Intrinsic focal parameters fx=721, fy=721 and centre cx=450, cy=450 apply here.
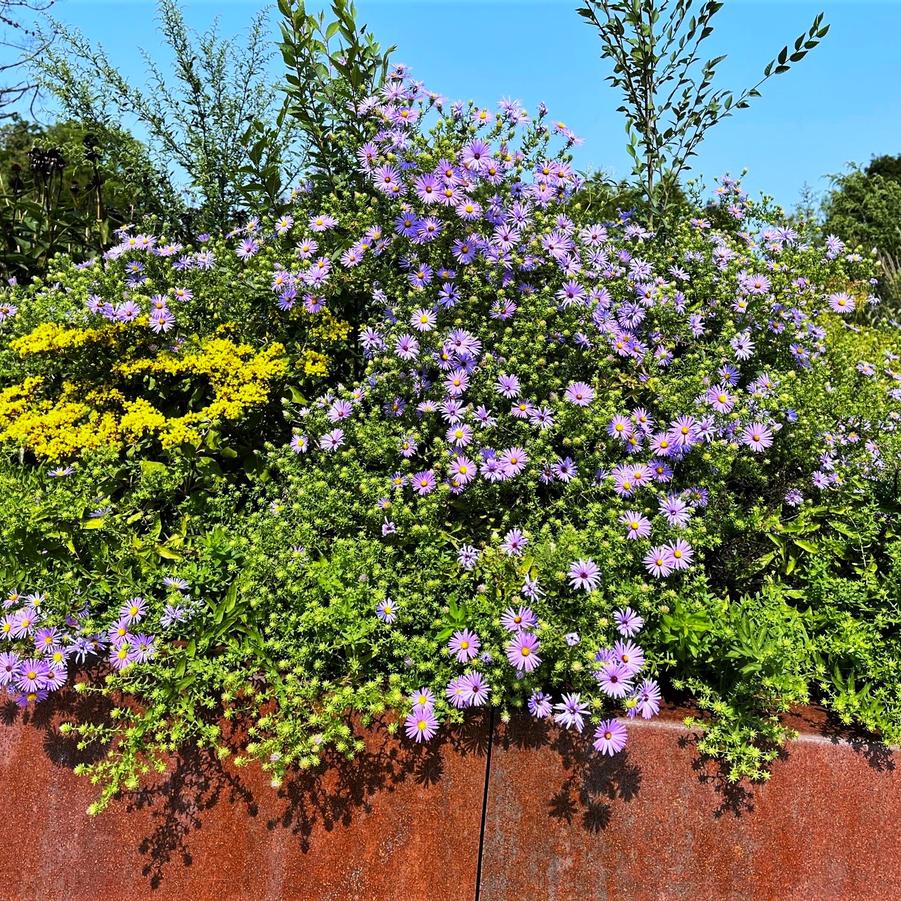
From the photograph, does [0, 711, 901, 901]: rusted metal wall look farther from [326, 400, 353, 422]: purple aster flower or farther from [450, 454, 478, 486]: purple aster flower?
[326, 400, 353, 422]: purple aster flower

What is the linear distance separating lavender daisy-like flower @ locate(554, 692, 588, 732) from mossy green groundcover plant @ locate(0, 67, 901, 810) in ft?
0.03

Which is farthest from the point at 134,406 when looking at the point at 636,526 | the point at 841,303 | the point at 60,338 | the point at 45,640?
the point at 841,303

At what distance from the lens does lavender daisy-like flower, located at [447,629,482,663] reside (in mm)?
1949

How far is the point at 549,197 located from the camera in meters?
2.91

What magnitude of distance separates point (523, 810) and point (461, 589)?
2.08ft

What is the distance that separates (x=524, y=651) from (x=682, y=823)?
0.66m

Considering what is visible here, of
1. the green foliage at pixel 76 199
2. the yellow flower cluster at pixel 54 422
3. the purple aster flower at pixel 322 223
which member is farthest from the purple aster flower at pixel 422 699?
the green foliage at pixel 76 199

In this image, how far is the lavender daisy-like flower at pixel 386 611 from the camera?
2061 millimetres

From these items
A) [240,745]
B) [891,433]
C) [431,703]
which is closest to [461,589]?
[431,703]

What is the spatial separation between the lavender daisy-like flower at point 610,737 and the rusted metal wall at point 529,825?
5.1 inches

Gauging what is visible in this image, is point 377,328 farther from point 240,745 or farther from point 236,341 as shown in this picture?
point 240,745

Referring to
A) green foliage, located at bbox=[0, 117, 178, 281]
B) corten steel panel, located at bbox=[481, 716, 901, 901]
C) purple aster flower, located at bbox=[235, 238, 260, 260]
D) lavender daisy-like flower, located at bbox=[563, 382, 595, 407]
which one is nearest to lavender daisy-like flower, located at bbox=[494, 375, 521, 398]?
lavender daisy-like flower, located at bbox=[563, 382, 595, 407]

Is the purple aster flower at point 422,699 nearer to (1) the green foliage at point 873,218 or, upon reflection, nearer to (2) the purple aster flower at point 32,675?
(2) the purple aster flower at point 32,675

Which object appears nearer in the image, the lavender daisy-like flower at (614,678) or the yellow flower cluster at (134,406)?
the lavender daisy-like flower at (614,678)
